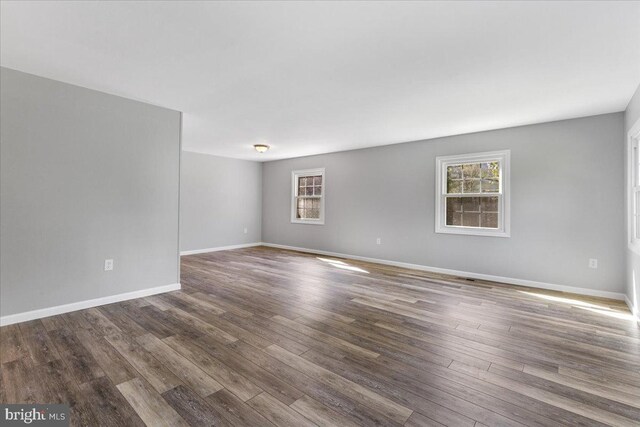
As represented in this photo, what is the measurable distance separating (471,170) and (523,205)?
3.08 ft

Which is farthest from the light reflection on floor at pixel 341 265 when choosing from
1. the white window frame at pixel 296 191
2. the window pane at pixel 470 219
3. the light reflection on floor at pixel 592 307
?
the light reflection on floor at pixel 592 307

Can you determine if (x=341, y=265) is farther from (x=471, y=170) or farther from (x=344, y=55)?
(x=344, y=55)

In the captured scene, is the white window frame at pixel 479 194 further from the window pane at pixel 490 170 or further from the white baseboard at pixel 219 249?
the white baseboard at pixel 219 249

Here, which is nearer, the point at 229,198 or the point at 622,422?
the point at 622,422

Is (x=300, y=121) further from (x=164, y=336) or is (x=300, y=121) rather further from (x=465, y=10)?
(x=164, y=336)

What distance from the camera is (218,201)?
7.23 m

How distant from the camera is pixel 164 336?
8.18 feet

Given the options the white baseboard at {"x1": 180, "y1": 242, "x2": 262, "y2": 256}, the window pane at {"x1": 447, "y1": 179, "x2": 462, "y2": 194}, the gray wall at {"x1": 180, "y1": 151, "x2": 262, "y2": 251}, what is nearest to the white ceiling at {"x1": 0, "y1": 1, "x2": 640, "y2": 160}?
the window pane at {"x1": 447, "y1": 179, "x2": 462, "y2": 194}

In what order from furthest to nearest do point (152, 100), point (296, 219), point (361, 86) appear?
1. point (296, 219)
2. point (152, 100)
3. point (361, 86)

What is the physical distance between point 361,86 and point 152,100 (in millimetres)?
2486

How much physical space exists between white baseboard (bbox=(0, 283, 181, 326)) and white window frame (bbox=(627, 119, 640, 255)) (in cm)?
542

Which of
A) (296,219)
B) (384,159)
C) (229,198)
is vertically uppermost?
(384,159)

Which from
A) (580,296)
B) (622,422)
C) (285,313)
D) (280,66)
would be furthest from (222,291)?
(580,296)

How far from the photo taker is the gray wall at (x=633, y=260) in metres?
2.97
